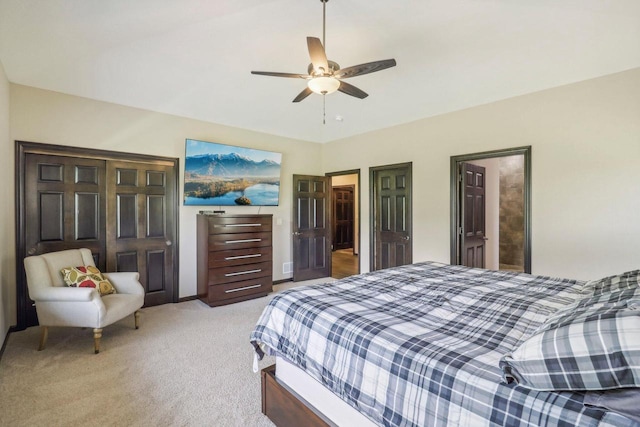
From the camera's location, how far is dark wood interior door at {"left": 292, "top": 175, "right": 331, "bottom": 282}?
5.65m

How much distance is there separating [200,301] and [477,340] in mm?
4062

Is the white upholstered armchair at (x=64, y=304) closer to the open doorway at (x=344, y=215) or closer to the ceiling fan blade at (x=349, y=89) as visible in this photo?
the ceiling fan blade at (x=349, y=89)

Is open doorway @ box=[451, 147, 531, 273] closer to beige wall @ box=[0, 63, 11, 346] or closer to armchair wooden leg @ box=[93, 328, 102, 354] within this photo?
armchair wooden leg @ box=[93, 328, 102, 354]

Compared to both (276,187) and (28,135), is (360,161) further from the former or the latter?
(28,135)

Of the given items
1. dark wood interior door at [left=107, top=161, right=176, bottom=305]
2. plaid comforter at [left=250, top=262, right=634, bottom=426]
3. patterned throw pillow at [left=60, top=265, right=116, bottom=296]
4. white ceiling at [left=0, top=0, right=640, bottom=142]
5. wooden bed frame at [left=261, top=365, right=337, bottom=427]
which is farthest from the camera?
dark wood interior door at [left=107, top=161, right=176, bottom=305]

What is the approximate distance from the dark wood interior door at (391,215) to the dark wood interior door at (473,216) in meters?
0.78

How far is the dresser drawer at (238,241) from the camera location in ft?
13.9

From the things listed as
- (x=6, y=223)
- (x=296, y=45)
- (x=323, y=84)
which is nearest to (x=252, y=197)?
(x=296, y=45)

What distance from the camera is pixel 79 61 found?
2.96 meters

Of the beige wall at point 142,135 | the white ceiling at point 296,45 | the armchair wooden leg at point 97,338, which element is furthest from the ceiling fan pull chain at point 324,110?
the armchair wooden leg at point 97,338

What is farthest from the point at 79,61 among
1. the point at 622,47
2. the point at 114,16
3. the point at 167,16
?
the point at 622,47

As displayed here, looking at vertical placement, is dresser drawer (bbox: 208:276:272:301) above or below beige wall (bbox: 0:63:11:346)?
below

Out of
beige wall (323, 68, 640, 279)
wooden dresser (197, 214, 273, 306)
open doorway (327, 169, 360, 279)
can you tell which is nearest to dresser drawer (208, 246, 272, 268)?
wooden dresser (197, 214, 273, 306)

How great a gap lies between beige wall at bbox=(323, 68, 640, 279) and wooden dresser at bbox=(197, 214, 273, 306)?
2694mm
